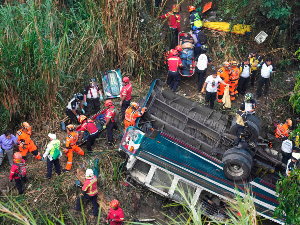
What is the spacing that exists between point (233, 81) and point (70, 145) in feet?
18.5

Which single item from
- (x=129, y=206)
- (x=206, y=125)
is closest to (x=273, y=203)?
(x=206, y=125)

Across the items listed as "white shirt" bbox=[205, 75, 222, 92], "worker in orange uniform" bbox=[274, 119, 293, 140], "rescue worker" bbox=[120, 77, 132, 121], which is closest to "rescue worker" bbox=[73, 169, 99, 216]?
"rescue worker" bbox=[120, 77, 132, 121]

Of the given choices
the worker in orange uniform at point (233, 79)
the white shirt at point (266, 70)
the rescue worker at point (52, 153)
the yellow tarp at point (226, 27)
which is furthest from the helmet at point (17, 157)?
the yellow tarp at point (226, 27)

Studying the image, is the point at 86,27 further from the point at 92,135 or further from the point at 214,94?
the point at 214,94

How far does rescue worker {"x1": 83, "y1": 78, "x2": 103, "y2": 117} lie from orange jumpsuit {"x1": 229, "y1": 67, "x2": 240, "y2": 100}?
13.8 feet

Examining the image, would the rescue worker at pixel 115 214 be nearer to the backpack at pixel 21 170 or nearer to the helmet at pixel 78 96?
the backpack at pixel 21 170

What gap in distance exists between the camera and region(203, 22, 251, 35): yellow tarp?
41.7 feet

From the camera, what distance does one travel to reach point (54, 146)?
7.63 m

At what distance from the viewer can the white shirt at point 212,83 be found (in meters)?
Answer: 9.83

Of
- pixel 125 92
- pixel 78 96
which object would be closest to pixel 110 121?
pixel 125 92

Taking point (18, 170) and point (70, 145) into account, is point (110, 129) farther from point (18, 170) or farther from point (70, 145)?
point (18, 170)

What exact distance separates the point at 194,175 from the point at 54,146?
10.8 feet

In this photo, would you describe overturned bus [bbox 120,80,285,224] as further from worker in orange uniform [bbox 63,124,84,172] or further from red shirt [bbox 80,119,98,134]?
worker in orange uniform [bbox 63,124,84,172]

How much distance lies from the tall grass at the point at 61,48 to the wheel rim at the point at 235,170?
505 cm
